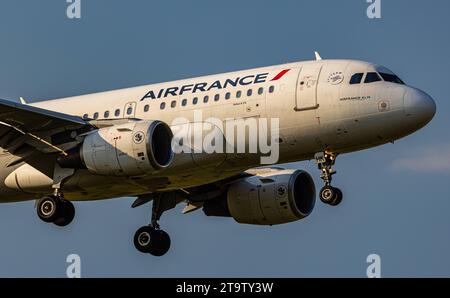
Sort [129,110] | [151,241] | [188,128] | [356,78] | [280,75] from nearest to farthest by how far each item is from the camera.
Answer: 1. [356,78]
2. [188,128]
3. [280,75]
4. [129,110]
5. [151,241]

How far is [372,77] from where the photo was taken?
121 ft

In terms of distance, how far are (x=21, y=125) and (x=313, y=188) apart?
11202 mm

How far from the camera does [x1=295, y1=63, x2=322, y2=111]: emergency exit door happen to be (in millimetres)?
36312

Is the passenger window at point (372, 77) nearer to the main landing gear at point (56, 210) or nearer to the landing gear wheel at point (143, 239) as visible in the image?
the landing gear wheel at point (143, 239)

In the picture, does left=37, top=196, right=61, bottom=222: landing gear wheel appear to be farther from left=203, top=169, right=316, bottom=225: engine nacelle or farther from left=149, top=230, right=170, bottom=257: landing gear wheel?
left=203, top=169, right=316, bottom=225: engine nacelle

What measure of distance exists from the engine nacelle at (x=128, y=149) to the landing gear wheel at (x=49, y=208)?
1.70 meters

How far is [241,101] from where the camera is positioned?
3691cm

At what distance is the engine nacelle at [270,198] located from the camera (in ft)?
137

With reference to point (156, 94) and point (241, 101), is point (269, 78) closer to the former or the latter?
point (241, 101)

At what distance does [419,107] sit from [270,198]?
8.34 meters

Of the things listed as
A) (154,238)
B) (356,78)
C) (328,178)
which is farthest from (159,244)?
(356,78)

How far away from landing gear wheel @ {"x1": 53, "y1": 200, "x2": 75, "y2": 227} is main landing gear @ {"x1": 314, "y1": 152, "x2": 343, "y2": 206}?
8.18 m

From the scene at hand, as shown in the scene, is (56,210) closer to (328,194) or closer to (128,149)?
(128,149)

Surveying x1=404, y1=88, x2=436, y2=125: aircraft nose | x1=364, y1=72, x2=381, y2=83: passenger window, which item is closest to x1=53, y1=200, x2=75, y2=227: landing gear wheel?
x1=364, y1=72, x2=381, y2=83: passenger window
